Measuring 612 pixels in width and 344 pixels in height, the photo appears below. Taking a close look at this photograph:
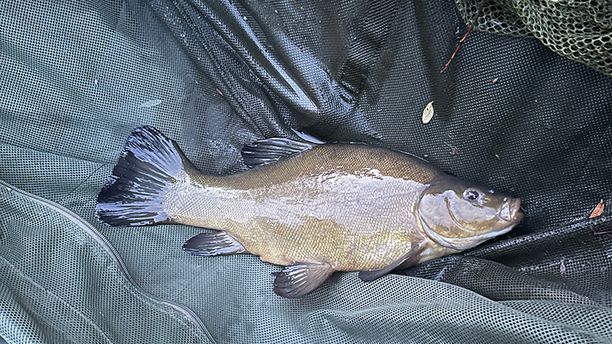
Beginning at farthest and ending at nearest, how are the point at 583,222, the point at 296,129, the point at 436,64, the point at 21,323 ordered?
the point at 296,129 → the point at 436,64 → the point at 583,222 → the point at 21,323

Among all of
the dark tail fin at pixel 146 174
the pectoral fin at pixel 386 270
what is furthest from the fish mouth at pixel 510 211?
the dark tail fin at pixel 146 174

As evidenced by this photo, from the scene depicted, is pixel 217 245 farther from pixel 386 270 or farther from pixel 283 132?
pixel 386 270

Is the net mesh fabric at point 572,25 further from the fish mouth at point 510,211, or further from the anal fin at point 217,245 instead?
the anal fin at point 217,245

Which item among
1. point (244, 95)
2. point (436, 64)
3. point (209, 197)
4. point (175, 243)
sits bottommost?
point (175, 243)

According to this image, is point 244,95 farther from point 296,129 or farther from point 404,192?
point 404,192

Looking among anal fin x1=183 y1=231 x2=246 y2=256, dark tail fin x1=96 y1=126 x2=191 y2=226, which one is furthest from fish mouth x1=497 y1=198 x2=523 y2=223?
dark tail fin x1=96 y1=126 x2=191 y2=226

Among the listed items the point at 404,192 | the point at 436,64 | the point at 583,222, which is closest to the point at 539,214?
the point at 583,222

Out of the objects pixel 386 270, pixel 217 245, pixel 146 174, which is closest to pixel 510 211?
pixel 386 270
